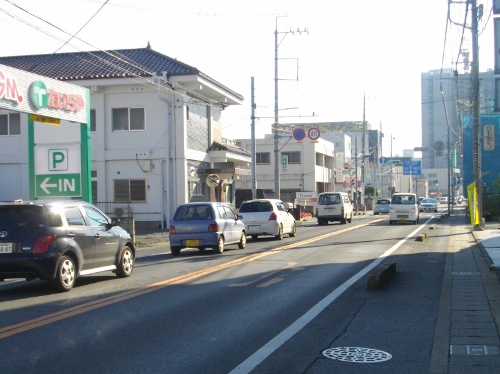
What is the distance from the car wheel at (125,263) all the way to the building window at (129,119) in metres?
19.0

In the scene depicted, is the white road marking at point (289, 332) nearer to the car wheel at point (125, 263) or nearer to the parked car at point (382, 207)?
the car wheel at point (125, 263)

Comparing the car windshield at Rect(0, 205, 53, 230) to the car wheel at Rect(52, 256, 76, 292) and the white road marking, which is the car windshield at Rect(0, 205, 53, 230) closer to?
the car wheel at Rect(52, 256, 76, 292)

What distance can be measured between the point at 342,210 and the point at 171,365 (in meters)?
34.0

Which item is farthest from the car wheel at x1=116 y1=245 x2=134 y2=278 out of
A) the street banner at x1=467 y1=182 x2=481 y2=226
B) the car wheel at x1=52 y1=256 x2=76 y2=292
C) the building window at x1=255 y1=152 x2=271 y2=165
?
the building window at x1=255 y1=152 x2=271 y2=165

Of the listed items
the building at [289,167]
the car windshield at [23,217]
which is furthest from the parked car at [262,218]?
the building at [289,167]

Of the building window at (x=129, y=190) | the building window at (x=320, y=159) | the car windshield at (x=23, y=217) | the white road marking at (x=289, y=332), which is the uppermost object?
the building window at (x=320, y=159)

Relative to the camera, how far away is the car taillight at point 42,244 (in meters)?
10.7

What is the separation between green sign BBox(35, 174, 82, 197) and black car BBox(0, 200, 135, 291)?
829 cm

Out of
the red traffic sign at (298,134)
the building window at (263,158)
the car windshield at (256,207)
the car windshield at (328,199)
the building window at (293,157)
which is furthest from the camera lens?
the building window at (293,157)

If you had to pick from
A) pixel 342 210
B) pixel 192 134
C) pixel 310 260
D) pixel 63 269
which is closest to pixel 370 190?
pixel 342 210

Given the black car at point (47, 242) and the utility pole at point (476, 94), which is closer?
the black car at point (47, 242)

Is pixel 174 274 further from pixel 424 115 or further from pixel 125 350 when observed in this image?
pixel 424 115

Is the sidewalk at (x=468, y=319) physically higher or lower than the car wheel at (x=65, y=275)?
lower

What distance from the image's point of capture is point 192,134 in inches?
1298
